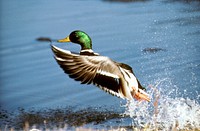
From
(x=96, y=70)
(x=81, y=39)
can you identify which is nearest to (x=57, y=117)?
(x=81, y=39)

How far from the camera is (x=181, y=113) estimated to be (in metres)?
7.30

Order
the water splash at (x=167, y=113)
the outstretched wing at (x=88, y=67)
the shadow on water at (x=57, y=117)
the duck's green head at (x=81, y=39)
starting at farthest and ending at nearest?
the shadow on water at (x=57, y=117) < the water splash at (x=167, y=113) < the duck's green head at (x=81, y=39) < the outstretched wing at (x=88, y=67)

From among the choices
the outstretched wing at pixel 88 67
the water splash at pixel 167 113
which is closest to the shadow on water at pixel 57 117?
the water splash at pixel 167 113

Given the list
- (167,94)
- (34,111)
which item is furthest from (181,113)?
(34,111)

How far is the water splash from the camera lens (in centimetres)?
710

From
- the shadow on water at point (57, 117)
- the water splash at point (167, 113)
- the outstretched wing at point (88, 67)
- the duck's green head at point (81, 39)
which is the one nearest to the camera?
the outstretched wing at point (88, 67)

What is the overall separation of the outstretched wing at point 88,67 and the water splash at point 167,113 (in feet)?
2.13

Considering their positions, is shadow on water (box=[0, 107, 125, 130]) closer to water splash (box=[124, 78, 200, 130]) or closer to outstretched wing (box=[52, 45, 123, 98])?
water splash (box=[124, 78, 200, 130])

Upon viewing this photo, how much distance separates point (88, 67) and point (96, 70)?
0.07 m

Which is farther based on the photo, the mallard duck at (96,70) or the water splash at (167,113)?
the water splash at (167,113)

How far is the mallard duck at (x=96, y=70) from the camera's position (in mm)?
6137

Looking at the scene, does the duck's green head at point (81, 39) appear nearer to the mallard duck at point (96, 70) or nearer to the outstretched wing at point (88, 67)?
the mallard duck at point (96, 70)

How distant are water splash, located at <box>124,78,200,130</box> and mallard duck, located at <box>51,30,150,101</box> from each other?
0.39m

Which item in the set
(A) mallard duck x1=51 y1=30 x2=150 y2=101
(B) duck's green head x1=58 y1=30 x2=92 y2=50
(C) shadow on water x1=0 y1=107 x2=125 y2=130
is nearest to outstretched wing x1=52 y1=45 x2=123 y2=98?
(A) mallard duck x1=51 y1=30 x2=150 y2=101
